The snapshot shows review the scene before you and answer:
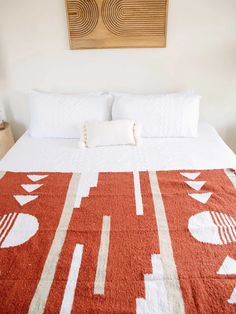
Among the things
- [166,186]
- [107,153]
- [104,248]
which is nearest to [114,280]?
[104,248]

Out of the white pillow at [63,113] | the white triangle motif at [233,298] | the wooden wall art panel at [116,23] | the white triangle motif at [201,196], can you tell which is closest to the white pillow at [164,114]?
the white pillow at [63,113]

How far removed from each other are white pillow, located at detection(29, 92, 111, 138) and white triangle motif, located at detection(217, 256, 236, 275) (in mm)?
1402

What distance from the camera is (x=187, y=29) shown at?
210 cm

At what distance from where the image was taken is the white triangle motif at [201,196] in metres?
1.36

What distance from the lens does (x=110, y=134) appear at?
1.92 meters

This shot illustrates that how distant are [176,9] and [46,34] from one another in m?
1.02

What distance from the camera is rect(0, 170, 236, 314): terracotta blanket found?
88cm

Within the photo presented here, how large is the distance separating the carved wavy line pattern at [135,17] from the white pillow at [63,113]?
55cm

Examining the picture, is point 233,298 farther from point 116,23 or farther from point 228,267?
point 116,23

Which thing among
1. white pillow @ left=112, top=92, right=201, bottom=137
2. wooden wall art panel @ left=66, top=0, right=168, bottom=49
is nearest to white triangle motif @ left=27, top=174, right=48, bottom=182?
white pillow @ left=112, top=92, right=201, bottom=137

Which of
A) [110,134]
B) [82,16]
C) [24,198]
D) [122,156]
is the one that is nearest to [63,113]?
[110,134]

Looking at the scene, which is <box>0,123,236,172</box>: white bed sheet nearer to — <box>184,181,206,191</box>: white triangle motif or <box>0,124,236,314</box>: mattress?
<box>0,124,236,314</box>: mattress

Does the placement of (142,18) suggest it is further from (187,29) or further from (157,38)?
(187,29)

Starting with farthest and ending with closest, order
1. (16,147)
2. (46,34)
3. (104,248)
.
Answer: (46,34)
(16,147)
(104,248)
